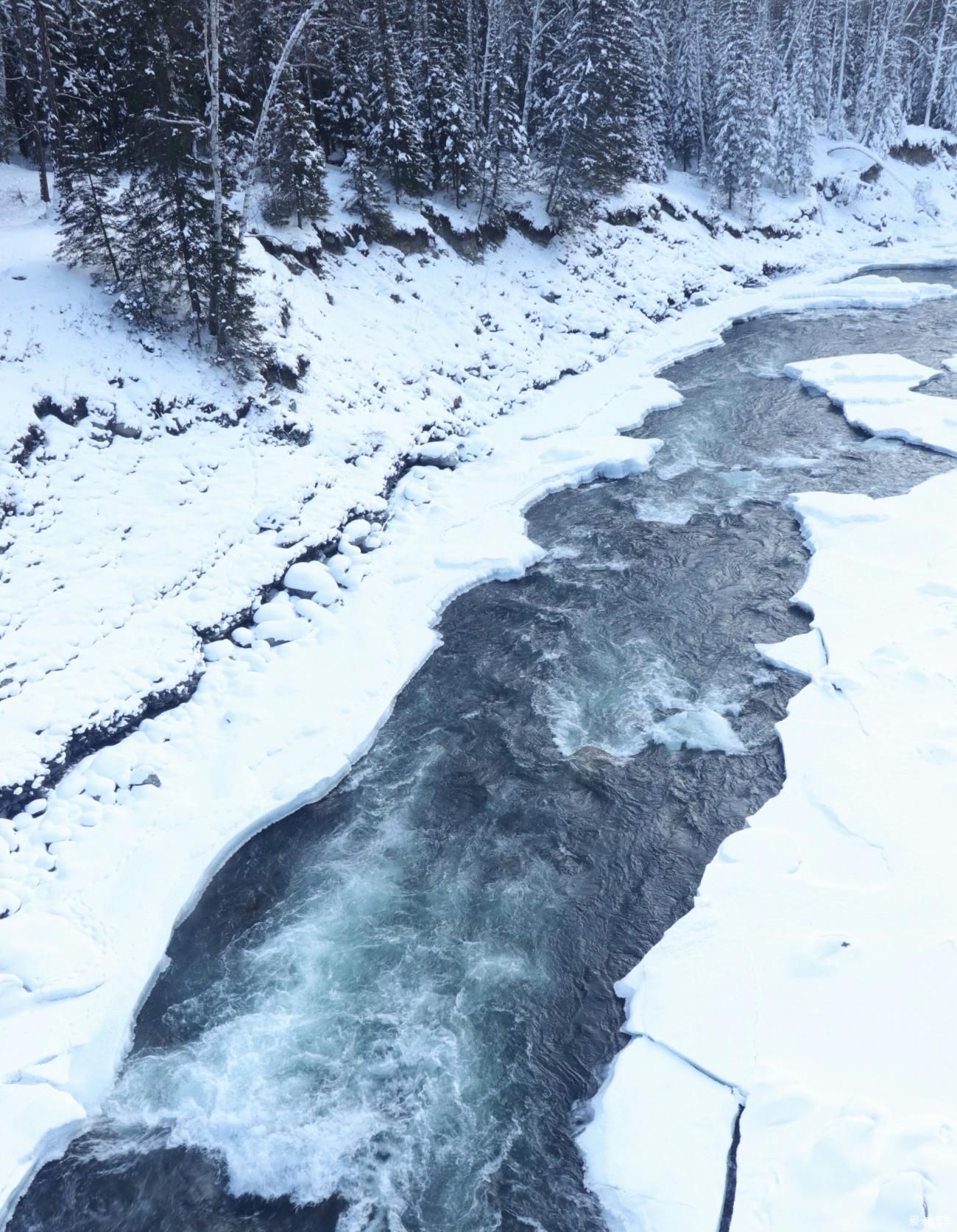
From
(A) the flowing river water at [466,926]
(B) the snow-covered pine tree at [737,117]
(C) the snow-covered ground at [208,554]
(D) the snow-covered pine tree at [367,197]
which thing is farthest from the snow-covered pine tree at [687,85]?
(A) the flowing river water at [466,926]

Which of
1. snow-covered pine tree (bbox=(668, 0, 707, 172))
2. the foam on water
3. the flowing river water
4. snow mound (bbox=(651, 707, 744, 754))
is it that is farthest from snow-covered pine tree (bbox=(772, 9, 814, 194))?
the foam on water

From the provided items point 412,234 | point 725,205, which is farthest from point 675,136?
point 412,234

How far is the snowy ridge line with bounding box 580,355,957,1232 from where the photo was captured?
6.06 m

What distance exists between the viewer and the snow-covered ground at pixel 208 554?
898 centimetres

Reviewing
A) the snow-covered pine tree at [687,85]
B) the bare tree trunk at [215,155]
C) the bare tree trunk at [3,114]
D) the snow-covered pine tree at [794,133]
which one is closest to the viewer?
the bare tree trunk at [215,155]

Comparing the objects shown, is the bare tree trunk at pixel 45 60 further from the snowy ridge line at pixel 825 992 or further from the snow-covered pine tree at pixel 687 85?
the snow-covered pine tree at pixel 687 85

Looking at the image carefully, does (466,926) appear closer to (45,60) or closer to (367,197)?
(45,60)

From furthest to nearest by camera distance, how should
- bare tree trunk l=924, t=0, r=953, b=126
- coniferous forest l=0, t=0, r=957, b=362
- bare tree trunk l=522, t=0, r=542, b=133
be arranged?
bare tree trunk l=924, t=0, r=953, b=126, bare tree trunk l=522, t=0, r=542, b=133, coniferous forest l=0, t=0, r=957, b=362

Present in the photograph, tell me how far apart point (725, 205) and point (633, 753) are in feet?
139

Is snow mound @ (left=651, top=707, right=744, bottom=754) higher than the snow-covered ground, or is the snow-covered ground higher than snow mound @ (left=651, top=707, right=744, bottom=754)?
the snow-covered ground

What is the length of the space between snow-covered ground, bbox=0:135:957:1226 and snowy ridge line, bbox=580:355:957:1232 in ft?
1.39

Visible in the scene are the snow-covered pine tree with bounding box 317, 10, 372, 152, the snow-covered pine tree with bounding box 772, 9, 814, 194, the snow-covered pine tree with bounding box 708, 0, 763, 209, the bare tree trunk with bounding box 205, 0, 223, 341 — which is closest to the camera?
the bare tree trunk with bounding box 205, 0, 223, 341

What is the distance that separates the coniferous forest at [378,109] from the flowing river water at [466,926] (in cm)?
1170

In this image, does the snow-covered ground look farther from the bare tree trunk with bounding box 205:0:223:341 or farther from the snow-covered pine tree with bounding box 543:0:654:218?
the snow-covered pine tree with bounding box 543:0:654:218
